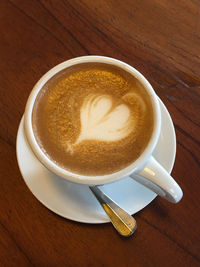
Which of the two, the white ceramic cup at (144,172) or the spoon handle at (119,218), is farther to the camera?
the spoon handle at (119,218)

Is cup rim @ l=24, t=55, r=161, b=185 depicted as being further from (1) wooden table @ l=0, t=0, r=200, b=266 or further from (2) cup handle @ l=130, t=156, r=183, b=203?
(1) wooden table @ l=0, t=0, r=200, b=266

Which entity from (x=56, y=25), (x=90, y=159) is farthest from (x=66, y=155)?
(x=56, y=25)

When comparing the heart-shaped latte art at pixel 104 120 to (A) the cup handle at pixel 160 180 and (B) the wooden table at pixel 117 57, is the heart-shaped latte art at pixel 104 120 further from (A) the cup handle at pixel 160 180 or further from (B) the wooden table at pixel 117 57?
(B) the wooden table at pixel 117 57

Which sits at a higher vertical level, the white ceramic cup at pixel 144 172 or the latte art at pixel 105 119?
Answer: the latte art at pixel 105 119

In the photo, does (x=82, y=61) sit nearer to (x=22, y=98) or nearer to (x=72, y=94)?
(x=72, y=94)

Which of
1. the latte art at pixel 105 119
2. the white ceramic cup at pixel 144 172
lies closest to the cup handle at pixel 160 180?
the white ceramic cup at pixel 144 172

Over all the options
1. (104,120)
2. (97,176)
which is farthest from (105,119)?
(97,176)
